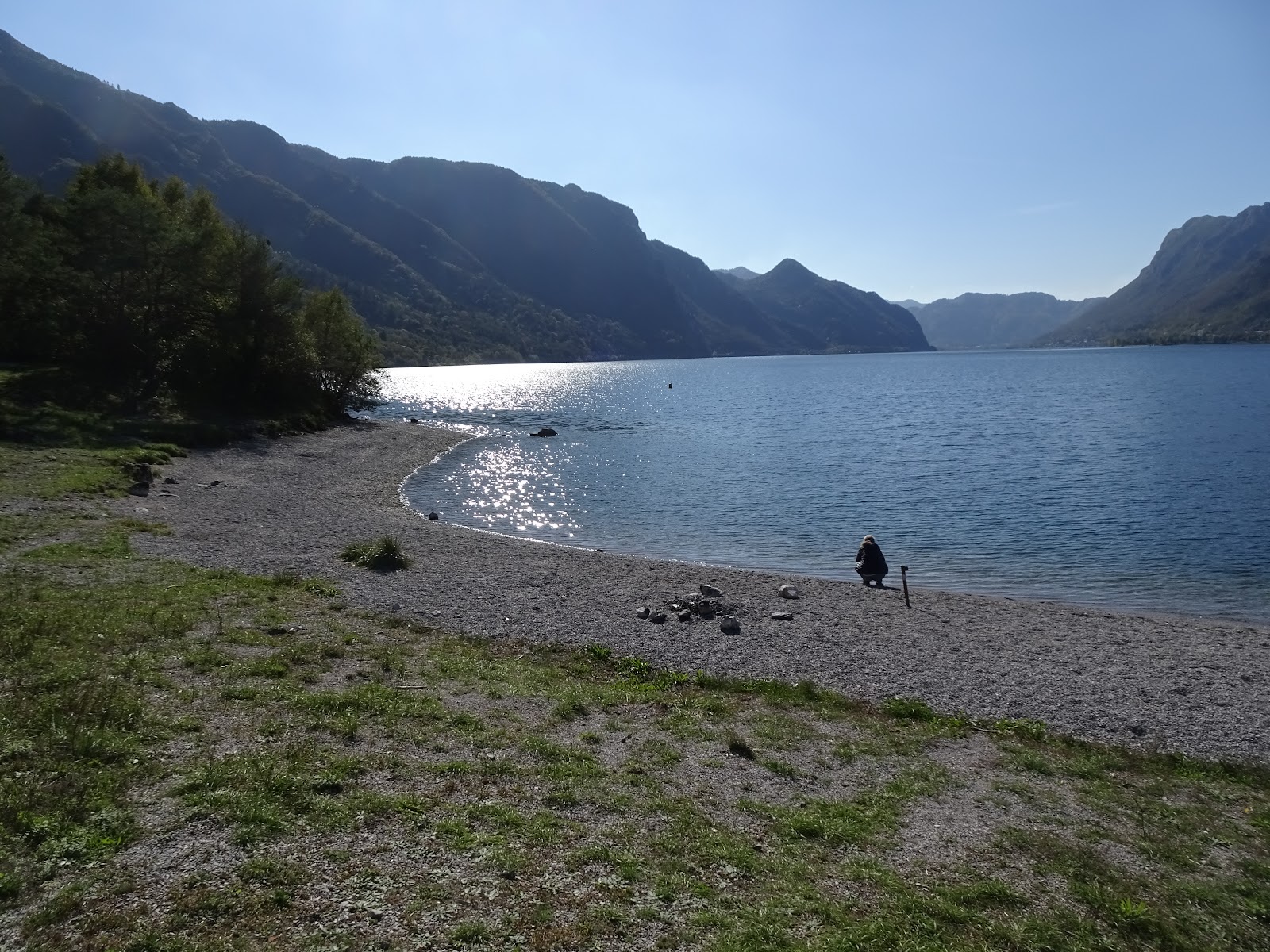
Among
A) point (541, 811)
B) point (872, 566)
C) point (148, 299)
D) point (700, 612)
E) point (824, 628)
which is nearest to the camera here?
point (541, 811)

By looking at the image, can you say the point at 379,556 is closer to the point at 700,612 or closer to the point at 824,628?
the point at 700,612

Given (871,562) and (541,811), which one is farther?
(871,562)

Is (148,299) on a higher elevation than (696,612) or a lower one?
higher

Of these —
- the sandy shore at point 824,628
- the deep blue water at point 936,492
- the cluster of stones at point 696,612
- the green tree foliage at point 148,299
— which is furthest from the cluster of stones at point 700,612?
the green tree foliage at point 148,299

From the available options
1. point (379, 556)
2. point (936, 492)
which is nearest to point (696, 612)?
point (379, 556)

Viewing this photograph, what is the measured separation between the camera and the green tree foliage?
5062 centimetres

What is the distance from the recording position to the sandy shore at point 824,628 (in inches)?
650

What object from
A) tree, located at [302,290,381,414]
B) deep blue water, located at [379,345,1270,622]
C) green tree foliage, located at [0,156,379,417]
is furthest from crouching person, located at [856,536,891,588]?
tree, located at [302,290,381,414]

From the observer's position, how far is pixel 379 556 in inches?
1017

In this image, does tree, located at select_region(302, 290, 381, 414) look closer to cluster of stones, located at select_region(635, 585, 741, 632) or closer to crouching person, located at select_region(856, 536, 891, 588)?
crouching person, located at select_region(856, 536, 891, 588)

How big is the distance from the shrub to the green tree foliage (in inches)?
1372

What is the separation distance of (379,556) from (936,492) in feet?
A: 122

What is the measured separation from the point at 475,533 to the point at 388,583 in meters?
14.2

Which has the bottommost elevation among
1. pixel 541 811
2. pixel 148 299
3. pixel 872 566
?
pixel 872 566
